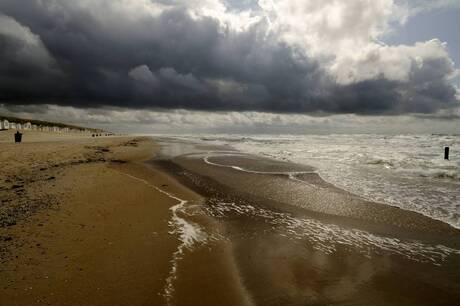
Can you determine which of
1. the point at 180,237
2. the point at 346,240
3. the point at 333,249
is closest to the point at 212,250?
the point at 180,237

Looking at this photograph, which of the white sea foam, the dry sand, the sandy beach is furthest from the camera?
the white sea foam

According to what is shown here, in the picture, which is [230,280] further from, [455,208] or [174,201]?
[455,208]

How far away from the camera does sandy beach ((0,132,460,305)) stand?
429cm

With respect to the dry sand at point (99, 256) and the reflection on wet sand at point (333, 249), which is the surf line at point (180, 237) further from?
the reflection on wet sand at point (333, 249)

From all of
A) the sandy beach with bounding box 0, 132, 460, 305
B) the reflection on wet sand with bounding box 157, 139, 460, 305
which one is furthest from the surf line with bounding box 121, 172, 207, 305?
the reflection on wet sand with bounding box 157, 139, 460, 305

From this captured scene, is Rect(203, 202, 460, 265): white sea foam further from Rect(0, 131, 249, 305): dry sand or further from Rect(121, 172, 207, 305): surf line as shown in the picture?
Rect(0, 131, 249, 305): dry sand

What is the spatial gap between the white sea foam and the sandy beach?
38 mm

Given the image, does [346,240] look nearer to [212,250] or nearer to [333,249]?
[333,249]

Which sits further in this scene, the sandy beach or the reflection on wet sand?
the reflection on wet sand

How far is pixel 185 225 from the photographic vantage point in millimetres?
7348

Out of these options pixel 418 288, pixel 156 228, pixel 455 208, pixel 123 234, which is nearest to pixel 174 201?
pixel 156 228

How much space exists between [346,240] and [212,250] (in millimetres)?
3003

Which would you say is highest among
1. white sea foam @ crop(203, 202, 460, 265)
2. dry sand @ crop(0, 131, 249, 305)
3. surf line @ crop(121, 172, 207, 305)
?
dry sand @ crop(0, 131, 249, 305)

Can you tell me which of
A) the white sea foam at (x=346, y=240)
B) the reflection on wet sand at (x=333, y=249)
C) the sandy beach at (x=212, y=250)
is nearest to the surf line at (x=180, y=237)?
the sandy beach at (x=212, y=250)
